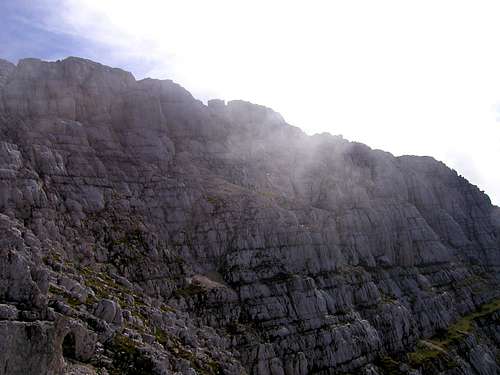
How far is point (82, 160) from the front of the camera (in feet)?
413

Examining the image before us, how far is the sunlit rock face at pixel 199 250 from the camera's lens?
269 feet

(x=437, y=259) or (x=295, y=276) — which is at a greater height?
(x=437, y=259)

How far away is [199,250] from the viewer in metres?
130

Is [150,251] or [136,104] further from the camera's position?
[136,104]

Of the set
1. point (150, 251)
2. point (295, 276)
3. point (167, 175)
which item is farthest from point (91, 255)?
point (295, 276)

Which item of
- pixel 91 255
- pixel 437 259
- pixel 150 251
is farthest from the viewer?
pixel 437 259

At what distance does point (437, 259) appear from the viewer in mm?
188125

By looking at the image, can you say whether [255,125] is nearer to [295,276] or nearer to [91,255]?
[295,276]

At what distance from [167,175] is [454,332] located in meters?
106

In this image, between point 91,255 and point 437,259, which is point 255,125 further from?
point 91,255

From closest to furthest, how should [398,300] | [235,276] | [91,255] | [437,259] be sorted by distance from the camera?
[91,255], [235,276], [398,300], [437,259]

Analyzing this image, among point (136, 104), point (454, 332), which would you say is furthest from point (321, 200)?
point (136, 104)

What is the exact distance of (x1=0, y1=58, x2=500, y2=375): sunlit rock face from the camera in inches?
3233

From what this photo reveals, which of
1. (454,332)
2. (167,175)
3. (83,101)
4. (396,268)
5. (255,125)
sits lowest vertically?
(454,332)
